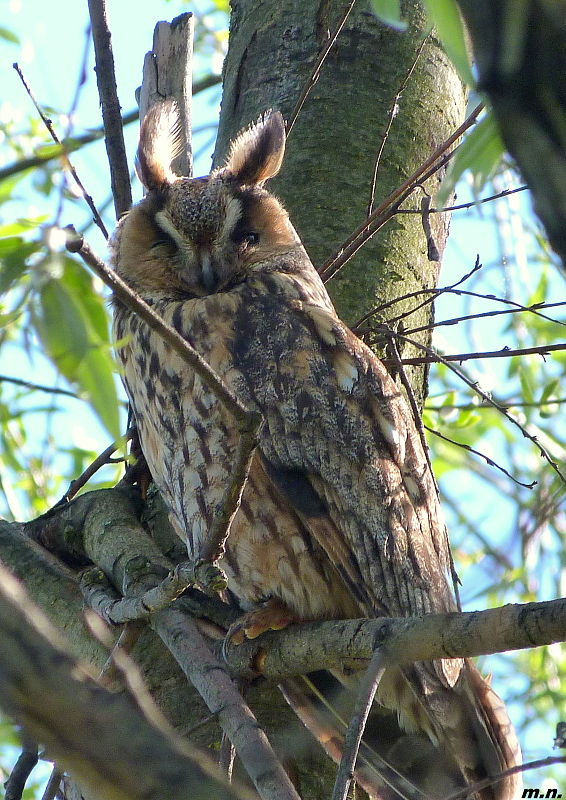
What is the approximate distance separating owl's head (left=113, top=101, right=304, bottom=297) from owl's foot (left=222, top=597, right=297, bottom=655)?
2.39 ft

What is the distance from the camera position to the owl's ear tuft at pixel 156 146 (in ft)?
7.79

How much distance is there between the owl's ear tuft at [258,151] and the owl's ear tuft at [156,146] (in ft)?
0.54

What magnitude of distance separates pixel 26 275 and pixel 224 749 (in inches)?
36.0

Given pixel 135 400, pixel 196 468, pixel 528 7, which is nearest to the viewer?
pixel 528 7

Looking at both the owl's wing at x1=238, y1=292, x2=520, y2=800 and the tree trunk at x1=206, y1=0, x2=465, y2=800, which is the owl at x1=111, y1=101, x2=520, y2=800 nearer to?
the owl's wing at x1=238, y1=292, x2=520, y2=800

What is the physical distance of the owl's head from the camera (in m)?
2.20

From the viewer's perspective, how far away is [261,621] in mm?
1764

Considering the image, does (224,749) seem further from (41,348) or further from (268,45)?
(268,45)

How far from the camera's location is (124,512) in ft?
6.40

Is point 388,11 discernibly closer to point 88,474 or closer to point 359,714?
point 359,714

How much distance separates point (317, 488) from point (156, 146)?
1.08m

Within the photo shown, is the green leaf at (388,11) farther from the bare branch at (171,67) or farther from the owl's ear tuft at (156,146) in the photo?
the bare branch at (171,67)

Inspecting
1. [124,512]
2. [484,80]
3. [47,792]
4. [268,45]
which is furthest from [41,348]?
[268,45]

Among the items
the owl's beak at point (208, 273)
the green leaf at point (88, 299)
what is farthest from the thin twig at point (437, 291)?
the green leaf at point (88, 299)
